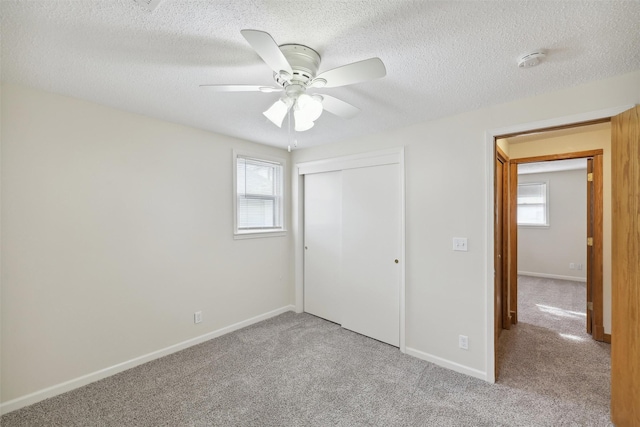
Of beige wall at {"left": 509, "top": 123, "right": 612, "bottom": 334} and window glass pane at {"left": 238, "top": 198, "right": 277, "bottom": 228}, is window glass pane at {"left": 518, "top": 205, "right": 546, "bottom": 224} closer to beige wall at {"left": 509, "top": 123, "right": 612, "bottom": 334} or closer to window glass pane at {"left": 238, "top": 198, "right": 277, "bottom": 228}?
beige wall at {"left": 509, "top": 123, "right": 612, "bottom": 334}

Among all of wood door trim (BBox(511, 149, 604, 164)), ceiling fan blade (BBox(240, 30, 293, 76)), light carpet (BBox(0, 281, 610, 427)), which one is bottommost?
light carpet (BBox(0, 281, 610, 427))

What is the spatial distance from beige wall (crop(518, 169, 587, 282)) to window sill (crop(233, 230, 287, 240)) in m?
5.82

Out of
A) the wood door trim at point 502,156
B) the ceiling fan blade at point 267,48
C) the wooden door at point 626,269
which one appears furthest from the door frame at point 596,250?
the ceiling fan blade at point 267,48

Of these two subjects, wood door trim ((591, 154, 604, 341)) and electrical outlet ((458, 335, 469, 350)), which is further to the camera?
wood door trim ((591, 154, 604, 341))

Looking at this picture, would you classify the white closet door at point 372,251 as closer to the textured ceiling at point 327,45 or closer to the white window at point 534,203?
the textured ceiling at point 327,45

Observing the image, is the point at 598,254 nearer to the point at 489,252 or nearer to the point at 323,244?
the point at 489,252

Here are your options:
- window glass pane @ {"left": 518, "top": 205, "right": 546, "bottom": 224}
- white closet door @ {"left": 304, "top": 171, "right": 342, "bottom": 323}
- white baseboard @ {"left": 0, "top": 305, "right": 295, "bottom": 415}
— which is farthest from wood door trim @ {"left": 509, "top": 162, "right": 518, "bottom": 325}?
window glass pane @ {"left": 518, "top": 205, "right": 546, "bottom": 224}

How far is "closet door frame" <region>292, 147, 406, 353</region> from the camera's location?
2.88 meters

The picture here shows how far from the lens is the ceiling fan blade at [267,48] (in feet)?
3.55

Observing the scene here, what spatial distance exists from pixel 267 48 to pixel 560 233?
7.31 m

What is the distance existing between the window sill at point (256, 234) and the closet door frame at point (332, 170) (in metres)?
0.23

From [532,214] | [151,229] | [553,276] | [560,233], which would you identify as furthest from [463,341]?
[532,214]

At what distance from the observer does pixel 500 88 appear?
2.03 metres

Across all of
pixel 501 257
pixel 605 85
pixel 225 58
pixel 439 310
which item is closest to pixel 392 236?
pixel 439 310
